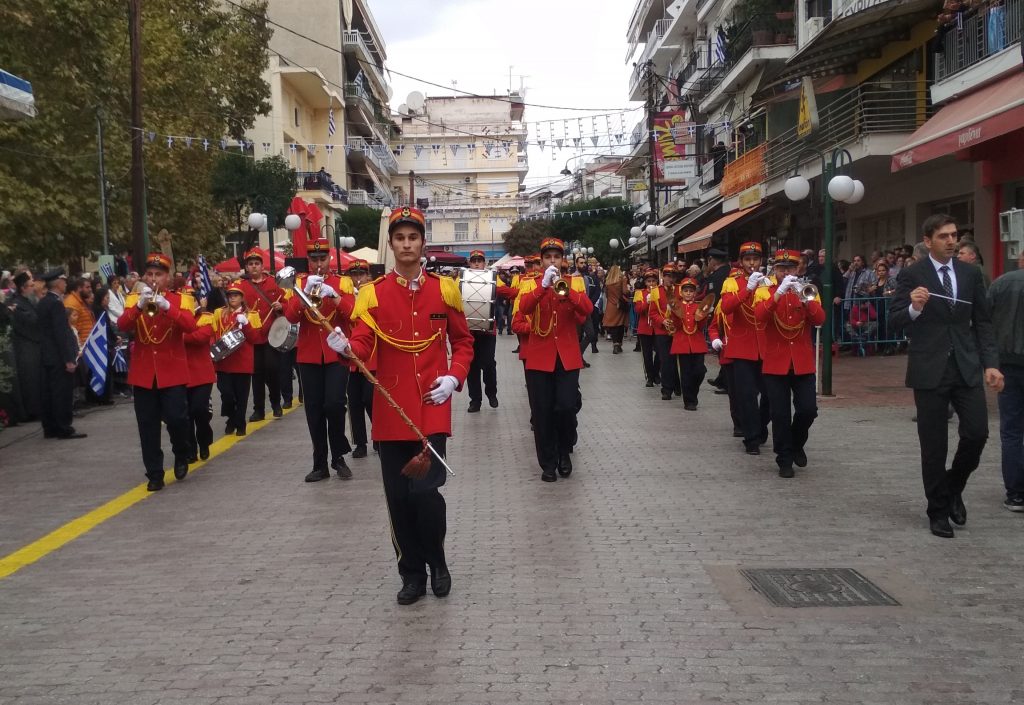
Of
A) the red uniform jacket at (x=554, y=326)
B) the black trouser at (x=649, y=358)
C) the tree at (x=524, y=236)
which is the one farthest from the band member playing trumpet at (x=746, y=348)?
the tree at (x=524, y=236)

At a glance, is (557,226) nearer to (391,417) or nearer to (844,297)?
(844,297)

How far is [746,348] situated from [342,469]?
377cm

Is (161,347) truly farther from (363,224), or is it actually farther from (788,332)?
(363,224)

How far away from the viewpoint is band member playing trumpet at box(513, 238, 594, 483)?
9070mm

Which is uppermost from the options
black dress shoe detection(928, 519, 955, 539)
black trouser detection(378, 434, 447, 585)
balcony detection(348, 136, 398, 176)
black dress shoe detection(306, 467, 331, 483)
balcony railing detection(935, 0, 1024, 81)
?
balcony detection(348, 136, 398, 176)

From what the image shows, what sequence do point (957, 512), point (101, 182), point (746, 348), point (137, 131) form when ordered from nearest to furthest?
point (957, 512) → point (746, 348) → point (137, 131) → point (101, 182)

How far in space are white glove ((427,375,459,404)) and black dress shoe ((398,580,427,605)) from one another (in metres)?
0.97

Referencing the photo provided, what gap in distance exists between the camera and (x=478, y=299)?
7.32 meters

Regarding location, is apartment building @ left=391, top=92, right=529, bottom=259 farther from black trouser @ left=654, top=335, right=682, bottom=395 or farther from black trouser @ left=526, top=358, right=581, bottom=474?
black trouser @ left=526, top=358, right=581, bottom=474

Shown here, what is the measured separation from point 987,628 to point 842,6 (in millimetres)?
22285

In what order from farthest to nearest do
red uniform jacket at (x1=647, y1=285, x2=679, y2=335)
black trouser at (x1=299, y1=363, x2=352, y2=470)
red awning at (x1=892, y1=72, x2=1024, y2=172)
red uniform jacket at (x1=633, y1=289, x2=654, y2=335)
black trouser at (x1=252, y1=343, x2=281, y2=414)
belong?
red uniform jacket at (x1=633, y1=289, x2=654, y2=335), red uniform jacket at (x1=647, y1=285, x2=679, y2=335), red awning at (x1=892, y1=72, x2=1024, y2=172), black trouser at (x1=252, y1=343, x2=281, y2=414), black trouser at (x1=299, y1=363, x2=352, y2=470)

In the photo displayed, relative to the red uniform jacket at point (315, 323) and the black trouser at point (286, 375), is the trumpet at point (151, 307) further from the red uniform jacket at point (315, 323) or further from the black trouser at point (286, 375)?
the black trouser at point (286, 375)

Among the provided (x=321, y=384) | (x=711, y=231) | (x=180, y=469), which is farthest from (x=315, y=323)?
(x=711, y=231)

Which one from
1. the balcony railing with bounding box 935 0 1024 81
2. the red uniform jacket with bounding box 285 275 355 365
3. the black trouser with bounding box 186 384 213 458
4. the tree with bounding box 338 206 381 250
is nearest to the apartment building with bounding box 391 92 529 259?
the tree with bounding box 338 206 381 250
